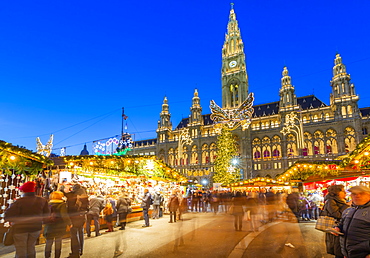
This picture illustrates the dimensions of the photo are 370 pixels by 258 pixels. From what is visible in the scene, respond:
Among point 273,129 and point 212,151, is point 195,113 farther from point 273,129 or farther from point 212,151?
point 273,129

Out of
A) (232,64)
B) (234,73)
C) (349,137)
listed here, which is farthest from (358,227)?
(232,64)

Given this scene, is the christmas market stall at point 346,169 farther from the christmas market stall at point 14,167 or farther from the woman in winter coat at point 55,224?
the christmas market stall at point 14,167

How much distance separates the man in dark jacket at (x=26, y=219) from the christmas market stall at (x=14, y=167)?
3295mm

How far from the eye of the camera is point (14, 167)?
855 cm

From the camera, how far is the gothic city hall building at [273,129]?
49562mm

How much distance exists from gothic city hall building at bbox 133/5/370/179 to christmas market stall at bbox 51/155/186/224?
978 inches

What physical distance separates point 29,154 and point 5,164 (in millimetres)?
721

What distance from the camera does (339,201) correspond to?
15.9ft

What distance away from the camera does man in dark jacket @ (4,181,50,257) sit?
15.0ft

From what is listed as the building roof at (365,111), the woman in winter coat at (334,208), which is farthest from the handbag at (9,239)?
the building roof at (365,111)

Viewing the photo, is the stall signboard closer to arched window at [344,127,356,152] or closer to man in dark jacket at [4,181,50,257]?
man in dark jacket at [4,181,50,257]

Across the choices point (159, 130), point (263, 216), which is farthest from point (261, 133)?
point (263, 216)

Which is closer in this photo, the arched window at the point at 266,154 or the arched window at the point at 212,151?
the arched window at the point at 266,154

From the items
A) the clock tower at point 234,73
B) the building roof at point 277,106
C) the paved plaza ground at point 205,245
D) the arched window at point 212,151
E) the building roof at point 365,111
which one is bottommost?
the paved plaza ground at point 205,245
